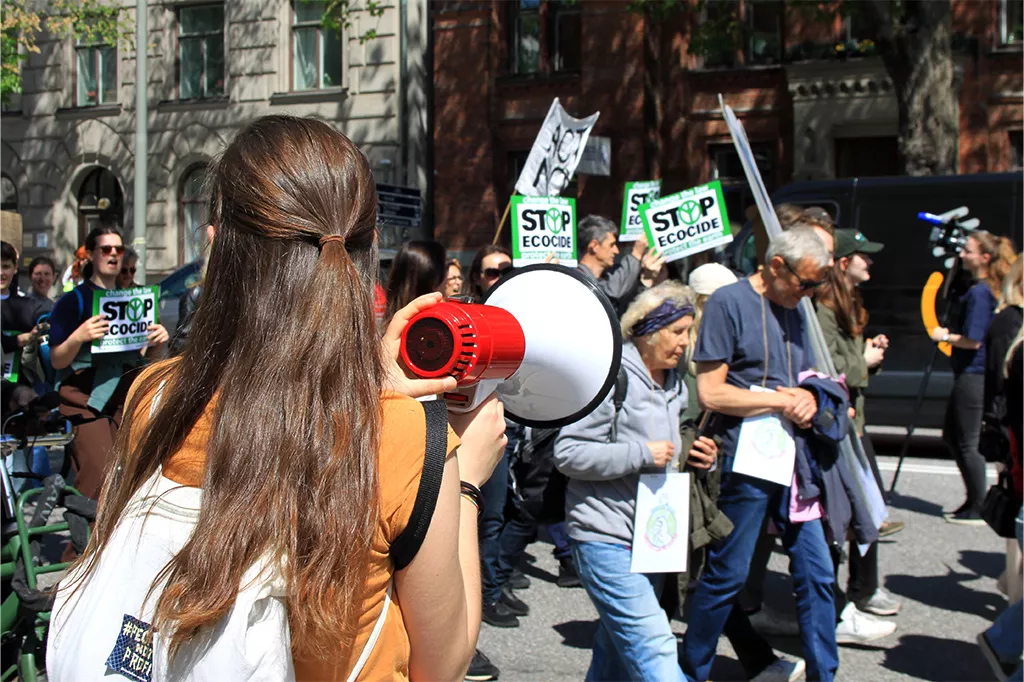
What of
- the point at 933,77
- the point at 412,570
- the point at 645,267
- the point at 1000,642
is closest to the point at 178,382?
the point at 412,570

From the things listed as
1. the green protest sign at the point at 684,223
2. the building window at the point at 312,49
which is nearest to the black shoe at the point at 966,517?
the green protest sign at the point at 684,223

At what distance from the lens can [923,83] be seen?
13734mm

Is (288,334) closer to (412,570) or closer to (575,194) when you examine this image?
(412,570)

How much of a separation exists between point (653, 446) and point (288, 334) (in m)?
2.33

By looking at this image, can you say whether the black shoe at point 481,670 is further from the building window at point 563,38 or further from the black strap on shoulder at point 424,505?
the building window at point 563,38

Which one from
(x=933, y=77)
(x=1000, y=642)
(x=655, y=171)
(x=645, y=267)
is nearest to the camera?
(x=1000, y=642)

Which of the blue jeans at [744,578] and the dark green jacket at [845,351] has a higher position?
the dark green jacket at [845,351]

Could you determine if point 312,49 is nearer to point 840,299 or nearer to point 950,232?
point 840,299

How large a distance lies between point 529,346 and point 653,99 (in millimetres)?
18427

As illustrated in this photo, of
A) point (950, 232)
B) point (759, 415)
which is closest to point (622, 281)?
point (950, 232)

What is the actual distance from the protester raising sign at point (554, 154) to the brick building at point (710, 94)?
7904 millimetres

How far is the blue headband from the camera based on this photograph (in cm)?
372

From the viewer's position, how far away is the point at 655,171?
1944cm

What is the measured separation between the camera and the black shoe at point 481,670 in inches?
177
